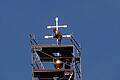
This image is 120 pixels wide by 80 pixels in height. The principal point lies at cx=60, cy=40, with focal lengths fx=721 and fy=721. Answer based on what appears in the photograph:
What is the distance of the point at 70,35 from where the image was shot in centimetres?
13212

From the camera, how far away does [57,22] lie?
13362 centimetres

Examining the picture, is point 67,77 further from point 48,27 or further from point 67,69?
point 48,27

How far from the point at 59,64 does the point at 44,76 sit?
3.49 m

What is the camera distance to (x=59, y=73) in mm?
130375

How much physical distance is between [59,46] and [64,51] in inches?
89.9

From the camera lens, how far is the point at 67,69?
5177 inches

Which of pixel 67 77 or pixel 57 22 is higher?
pixel 57 22

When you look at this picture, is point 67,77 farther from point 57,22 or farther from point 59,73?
point 57,22

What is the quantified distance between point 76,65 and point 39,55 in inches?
280

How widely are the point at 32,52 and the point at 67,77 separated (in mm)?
8053

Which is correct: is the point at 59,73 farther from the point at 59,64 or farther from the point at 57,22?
the point at 57,22

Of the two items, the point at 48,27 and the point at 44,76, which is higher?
the point at 48,27

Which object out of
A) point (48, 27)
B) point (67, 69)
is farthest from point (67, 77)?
point (48, 27)

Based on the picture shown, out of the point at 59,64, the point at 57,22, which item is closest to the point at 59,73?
the point at 59,64
